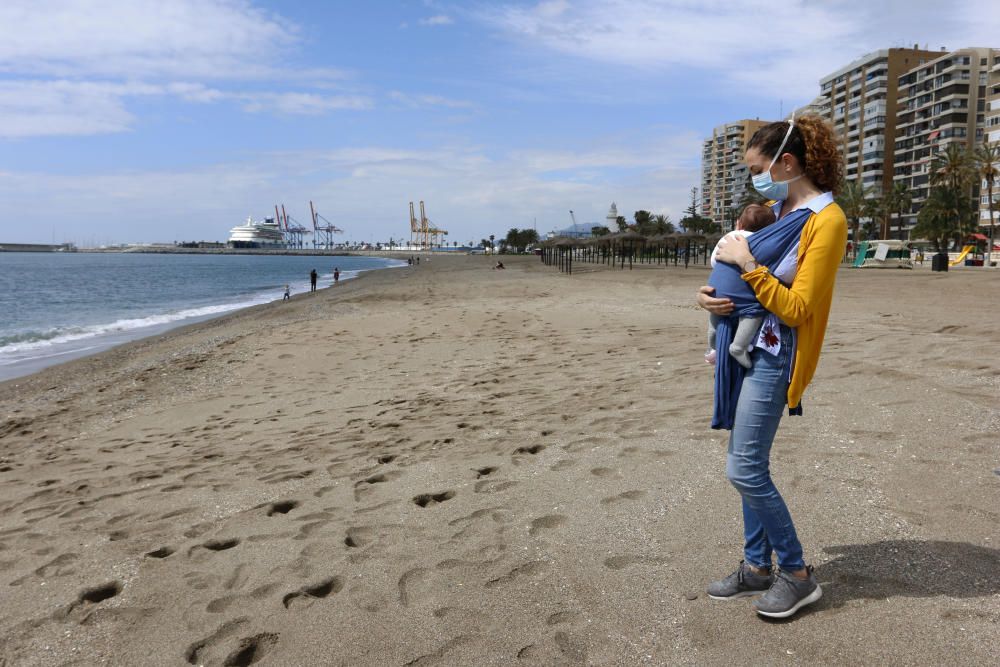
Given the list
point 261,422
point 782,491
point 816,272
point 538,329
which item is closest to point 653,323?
point 538,329

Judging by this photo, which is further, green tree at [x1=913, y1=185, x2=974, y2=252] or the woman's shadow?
green tree at [x1=913, y1=185, x2=974, y2=252]

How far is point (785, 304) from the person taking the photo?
1960 mm

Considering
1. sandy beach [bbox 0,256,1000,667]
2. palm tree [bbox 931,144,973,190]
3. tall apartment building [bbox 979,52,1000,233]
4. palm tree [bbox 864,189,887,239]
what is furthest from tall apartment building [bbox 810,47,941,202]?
sandy beach [bbox 0,256,1000,667]

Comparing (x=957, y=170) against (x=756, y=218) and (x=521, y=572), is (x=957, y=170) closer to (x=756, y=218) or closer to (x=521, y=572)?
Result: (x=756, y=218)

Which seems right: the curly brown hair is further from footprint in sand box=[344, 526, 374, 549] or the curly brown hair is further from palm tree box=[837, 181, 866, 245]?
palm tree box=[837, 181, 866, 245]

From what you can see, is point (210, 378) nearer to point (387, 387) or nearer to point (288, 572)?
point (387, 387)

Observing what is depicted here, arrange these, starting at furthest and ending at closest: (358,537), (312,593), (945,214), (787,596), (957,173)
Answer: (957,173) → (945,214) → (358,537) → (312,593) → (787,596)

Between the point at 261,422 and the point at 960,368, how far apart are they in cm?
620

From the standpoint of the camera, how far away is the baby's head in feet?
7.35

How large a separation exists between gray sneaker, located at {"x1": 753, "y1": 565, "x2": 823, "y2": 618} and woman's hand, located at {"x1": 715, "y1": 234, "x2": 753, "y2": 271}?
1.09 meters

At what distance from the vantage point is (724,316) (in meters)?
2.13

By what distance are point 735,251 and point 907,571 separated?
1506mm

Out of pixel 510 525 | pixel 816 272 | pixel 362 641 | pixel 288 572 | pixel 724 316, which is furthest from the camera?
pixel 510 525

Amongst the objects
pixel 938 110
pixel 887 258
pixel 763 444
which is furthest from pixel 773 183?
pixel 938 110
